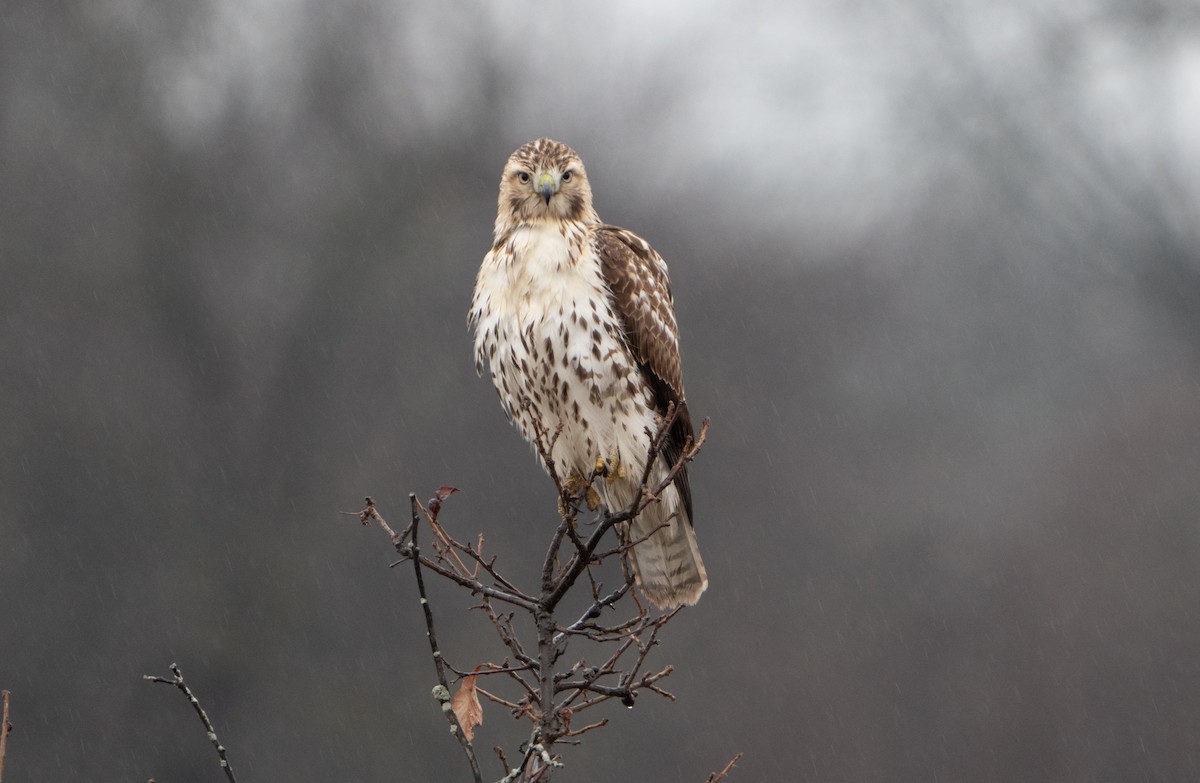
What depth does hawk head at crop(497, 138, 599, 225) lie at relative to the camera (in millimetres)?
3383

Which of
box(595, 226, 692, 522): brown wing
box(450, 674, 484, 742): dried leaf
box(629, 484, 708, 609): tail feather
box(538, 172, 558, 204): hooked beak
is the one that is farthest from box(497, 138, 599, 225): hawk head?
box(450, 674, 484, 742): dried leaf

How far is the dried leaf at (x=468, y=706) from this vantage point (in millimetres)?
2135

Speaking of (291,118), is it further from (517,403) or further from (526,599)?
(526,599)

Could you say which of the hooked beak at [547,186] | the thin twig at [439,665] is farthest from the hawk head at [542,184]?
the thin twig at [439,665]

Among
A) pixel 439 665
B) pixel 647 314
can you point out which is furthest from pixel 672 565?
pixel 439 665

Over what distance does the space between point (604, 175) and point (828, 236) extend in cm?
231

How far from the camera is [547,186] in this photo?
3.32 metres

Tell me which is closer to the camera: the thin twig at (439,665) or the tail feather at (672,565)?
the thin twig at (439,665)

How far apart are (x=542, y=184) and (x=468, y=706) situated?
156 cm

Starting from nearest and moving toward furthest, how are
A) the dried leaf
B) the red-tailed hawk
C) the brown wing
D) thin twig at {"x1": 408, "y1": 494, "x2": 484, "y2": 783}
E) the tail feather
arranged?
thin twig at {"x1": 408, "y1": 494, "x2": 484, "y2": 783} < the dried leaf < the red-tailed hawk < the brown wing < the tail feather

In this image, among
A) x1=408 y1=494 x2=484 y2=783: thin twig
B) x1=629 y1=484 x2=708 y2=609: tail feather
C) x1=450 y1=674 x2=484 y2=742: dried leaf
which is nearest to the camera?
x1=408 y1=494 x2=484 y2=783: thin twig

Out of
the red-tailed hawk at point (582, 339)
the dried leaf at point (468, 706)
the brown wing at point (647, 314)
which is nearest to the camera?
the dried leaf at point (468, 706)

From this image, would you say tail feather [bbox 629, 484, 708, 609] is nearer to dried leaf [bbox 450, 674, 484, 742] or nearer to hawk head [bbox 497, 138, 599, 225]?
hawk head [bbox 497, 138, 599, 225]

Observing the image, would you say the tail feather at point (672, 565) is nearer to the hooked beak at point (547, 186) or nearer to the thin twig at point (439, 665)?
the hooked beak at point (547, 186)
